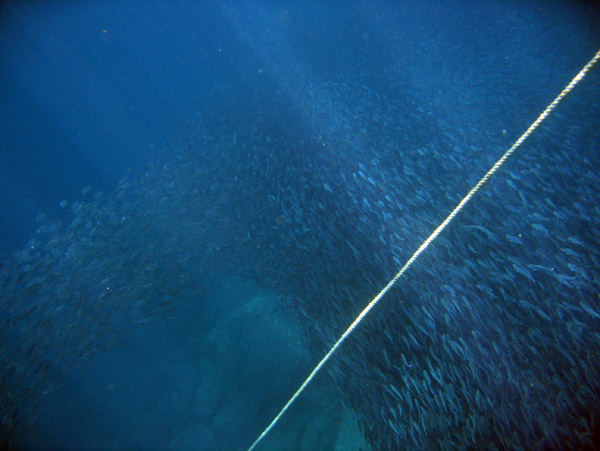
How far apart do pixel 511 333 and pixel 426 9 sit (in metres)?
14.6

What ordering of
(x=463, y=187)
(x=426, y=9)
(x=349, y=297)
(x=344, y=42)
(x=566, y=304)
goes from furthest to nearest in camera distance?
(x=426, y=9), (x=344, y=42), (x=463, y=187), (x=349, y=297), (x=566, y=304)

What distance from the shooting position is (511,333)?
3000 mm

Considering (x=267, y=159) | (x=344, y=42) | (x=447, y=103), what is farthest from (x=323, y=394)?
(x=344, y=42)

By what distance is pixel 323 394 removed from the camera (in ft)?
17.0

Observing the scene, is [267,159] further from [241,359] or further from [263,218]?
[241,359]

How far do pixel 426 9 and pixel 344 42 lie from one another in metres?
4.53

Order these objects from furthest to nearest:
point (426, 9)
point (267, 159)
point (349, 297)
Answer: point (426, 9)
point (267, 159)
point (349, 297)

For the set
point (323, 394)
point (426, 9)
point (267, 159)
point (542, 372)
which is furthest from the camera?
point (426, 9)

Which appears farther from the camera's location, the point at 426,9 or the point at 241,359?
the point at 426,9

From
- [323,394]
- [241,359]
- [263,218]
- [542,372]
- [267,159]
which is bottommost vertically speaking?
[323,394]

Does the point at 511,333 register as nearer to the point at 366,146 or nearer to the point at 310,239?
the point at 310,239

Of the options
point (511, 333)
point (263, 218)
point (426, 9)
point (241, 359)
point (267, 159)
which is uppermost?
point (426, 9)

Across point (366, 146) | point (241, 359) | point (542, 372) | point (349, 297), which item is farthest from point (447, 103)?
point (241, 359)

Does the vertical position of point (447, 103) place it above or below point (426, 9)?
below
